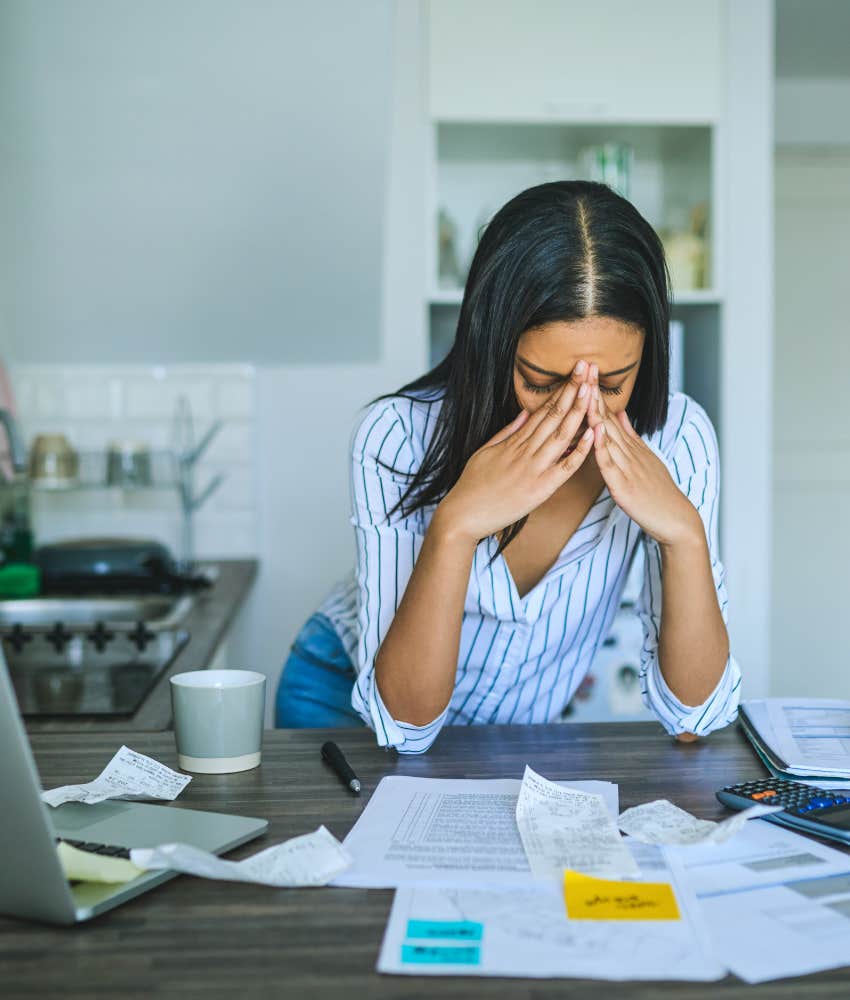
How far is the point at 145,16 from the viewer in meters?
2.42

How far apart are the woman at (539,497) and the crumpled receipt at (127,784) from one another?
0.23m

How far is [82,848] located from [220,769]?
26cm

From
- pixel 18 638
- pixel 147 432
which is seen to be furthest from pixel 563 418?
pixel 147 432

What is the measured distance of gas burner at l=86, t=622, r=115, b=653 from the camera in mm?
1997

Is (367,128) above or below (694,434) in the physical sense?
above

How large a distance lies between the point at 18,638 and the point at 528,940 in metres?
1.55

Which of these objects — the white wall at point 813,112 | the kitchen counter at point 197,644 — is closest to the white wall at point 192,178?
the kitchen counter at point 197,644

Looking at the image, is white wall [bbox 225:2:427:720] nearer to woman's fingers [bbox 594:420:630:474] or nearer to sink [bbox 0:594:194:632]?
sink [bbox 0:594:194:632]

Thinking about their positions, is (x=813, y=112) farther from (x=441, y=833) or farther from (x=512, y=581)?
(x=441, y=833)

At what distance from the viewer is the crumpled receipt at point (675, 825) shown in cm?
88

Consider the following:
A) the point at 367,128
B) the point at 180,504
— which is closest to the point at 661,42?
the point at 367,128

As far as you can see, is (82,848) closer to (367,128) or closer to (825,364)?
(367,128)

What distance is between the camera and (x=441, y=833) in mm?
919

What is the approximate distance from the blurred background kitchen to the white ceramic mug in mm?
1388
